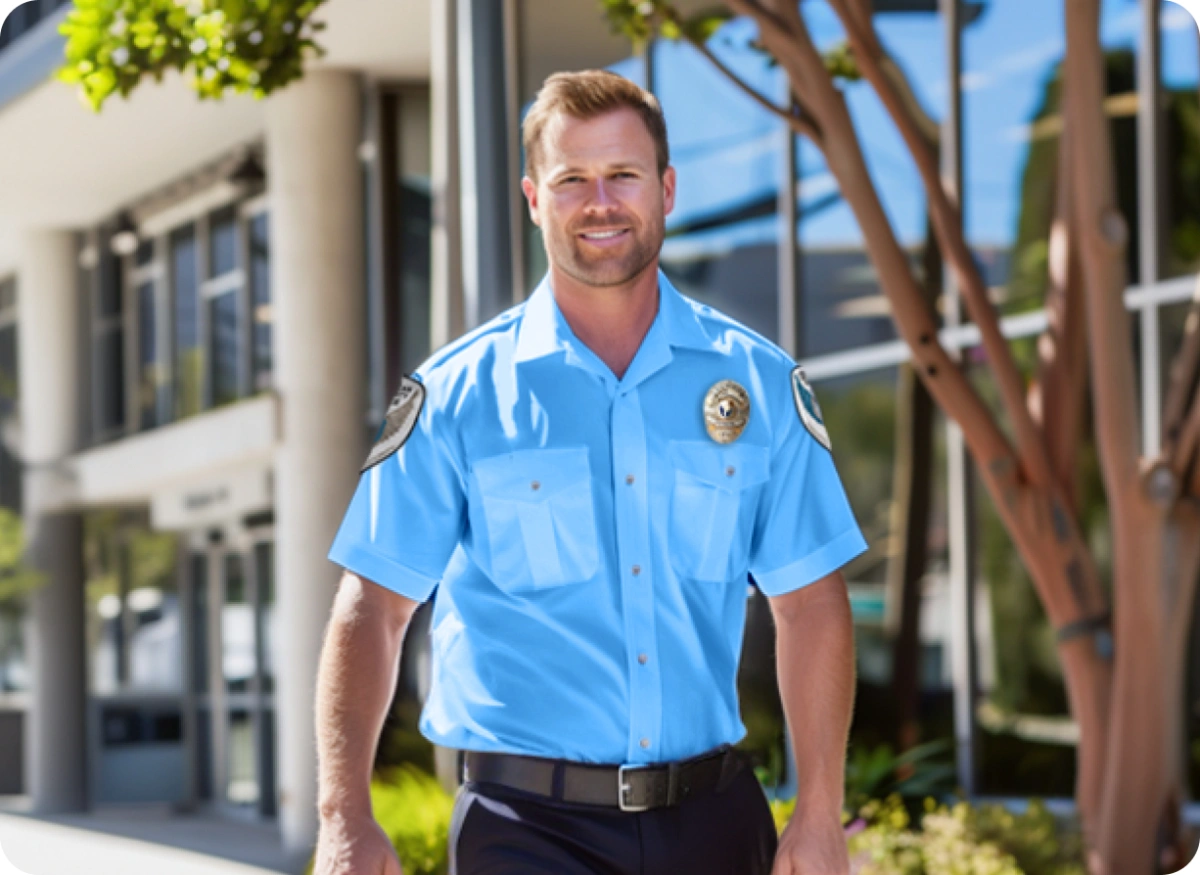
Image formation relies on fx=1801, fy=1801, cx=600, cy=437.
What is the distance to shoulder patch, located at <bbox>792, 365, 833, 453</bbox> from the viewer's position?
3.34m

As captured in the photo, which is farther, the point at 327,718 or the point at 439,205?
the point at 439,205

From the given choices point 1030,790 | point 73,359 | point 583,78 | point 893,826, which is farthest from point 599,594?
point 73,359

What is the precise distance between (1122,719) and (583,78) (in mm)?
4838

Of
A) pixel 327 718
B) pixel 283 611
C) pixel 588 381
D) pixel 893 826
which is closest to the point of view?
pixel 327 718

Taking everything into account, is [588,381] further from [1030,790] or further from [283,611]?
[283,611]

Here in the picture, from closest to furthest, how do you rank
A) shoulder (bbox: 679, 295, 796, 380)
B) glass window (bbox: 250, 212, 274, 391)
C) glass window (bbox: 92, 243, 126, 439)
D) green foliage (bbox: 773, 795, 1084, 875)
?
shoulder (bbox: 679, 295, 796, 380) → green foliage (bbox: 773, 795, 1084, 875) → glass window (bbox: 250, 212, 274, 391) → glass window (bbox: 92, 243, 126, 439)

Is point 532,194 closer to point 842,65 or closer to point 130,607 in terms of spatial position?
point 842,65

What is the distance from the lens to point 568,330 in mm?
3283

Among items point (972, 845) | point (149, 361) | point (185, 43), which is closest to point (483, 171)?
point (185, 43)

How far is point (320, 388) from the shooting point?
15234 mm

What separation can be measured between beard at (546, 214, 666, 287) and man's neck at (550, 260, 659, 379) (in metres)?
0.07

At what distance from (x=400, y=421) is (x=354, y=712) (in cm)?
53

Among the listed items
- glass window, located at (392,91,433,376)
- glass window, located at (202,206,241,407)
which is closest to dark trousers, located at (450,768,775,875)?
glass window, located at (392,91,433,376)

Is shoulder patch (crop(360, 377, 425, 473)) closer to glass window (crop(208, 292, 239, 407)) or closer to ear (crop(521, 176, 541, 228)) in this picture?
ear (crop(521, 176, 541, 228))
